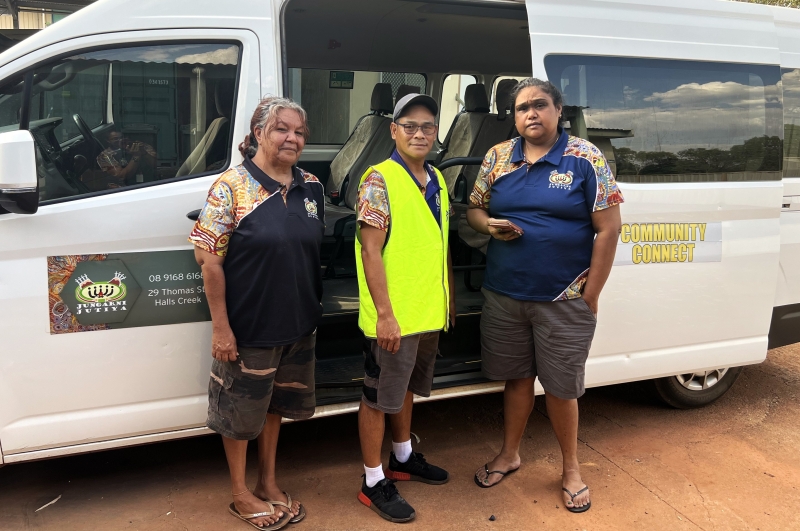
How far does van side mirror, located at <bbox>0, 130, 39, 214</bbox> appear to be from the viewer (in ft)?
7.29

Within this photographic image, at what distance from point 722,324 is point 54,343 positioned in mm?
3187

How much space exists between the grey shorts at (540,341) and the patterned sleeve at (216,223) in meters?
1.24

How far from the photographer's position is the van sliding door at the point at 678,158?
3303 millimetres

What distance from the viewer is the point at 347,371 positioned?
3322 millimetres

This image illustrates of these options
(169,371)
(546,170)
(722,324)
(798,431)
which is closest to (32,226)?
(169,371)

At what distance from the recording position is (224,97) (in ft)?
9.01

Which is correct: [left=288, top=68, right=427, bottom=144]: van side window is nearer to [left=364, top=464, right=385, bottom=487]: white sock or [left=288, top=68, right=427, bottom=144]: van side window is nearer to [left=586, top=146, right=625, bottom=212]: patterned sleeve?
[left=586, top=146, right=625, bottom=212]: patterned sleeve

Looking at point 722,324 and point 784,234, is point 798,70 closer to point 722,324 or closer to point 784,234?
point 784,234

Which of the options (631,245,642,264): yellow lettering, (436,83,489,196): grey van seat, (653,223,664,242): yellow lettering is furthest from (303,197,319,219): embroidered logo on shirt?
(436,83,489,196): grey van seat

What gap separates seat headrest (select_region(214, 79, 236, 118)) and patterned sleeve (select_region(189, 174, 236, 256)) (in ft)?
1.53

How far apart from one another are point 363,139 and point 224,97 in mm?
2417

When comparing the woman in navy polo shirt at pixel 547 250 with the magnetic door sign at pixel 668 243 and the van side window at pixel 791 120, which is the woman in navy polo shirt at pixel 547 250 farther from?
the van side window at pixel 791 120

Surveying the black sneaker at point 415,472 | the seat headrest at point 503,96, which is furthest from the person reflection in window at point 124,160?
the seat headrest at point 503,96

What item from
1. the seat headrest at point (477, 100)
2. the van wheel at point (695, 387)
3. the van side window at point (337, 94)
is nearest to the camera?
the van wheel at point (695, 387)
